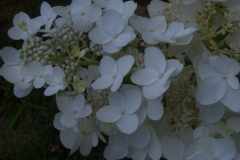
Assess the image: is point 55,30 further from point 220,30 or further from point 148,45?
point 220,30

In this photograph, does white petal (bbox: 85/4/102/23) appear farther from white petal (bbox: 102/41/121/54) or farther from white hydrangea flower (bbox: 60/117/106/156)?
white hydrangea flower (bbox: 60/117/106/156)

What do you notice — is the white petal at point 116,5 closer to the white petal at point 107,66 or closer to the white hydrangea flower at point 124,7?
the white hydrangea flower at point 124,7

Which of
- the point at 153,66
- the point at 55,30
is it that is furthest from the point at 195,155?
the point at 55,30

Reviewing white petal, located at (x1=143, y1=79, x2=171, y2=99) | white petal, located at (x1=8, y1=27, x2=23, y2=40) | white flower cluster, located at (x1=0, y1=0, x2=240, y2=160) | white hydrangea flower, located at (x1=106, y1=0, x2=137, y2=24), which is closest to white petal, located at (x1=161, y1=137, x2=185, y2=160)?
white flower cluster, located at (x1=0, y1=0, x2=240, y2=160)

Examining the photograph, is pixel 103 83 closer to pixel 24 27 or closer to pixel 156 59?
pixel 156 59

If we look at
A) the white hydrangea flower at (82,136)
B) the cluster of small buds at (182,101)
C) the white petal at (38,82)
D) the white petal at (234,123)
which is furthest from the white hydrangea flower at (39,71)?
the white petal at (234,123)

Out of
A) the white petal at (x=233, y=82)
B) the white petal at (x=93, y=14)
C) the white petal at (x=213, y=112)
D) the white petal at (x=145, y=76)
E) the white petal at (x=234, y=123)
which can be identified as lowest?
the white petal at (x=234, y=123)
